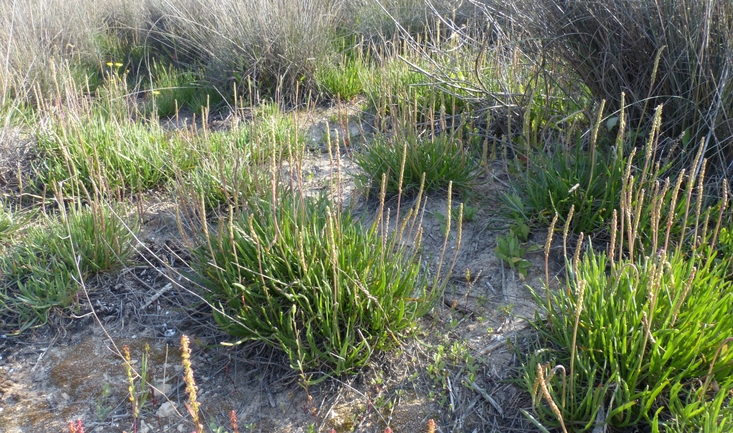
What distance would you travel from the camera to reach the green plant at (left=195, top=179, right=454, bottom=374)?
2.34m

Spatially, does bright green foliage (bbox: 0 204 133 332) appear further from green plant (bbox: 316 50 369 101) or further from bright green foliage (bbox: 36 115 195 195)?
green plant (bbox: 316 50 369 101)

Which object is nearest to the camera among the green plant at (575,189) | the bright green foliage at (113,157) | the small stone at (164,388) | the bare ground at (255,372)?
the bare ground at (255,372)

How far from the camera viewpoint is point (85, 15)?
6992 millimetres

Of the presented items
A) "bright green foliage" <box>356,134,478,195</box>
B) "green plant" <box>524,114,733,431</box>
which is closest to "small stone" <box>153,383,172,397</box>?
"green plant" <box>524,114,733,431</box>

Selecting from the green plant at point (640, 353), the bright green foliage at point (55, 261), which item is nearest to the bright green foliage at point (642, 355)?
the green plant at point (640, 353)

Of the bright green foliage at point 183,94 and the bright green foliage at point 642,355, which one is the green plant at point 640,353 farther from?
the bright green foliage at point 183,94

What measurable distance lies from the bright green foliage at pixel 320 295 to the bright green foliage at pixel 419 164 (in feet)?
2.95

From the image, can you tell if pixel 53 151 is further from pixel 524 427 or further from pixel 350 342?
pixel 524 427

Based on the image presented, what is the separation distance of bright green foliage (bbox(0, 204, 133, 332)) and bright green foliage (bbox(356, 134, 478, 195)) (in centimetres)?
139

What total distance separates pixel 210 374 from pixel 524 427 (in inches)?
50.5

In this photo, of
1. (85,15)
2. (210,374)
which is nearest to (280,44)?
(85,15)

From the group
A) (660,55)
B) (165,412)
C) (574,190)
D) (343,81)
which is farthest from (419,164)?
(343,81)

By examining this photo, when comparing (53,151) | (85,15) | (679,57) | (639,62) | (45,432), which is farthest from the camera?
(85,15)

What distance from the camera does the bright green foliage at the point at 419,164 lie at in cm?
337
